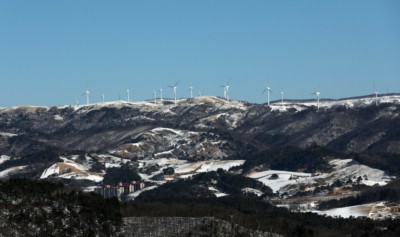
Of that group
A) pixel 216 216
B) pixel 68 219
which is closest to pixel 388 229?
pixel 216 216

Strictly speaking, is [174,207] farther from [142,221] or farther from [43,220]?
[43,220]

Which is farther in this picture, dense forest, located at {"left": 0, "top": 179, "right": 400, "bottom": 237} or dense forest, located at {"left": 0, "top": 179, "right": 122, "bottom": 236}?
dense forest, located at {"left": 0, "top": 179, "right": 400, "bottom": 237}

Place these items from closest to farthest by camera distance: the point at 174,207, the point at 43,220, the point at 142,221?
the point at 43,220 < the point at 142,221 < the point at 174,207

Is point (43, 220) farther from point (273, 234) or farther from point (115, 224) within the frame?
point (273, 234)

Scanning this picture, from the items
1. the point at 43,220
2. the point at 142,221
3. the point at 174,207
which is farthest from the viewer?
the point at 174,207

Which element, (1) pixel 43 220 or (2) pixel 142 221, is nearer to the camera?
(1) pixel 43 220

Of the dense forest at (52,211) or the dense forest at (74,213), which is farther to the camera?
the dense forest at (74,213)

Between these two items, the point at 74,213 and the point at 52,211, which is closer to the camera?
the point at 52,211

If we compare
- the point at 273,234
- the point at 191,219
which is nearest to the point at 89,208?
A: the point at 191,219

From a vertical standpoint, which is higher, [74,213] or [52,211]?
[52,211]
